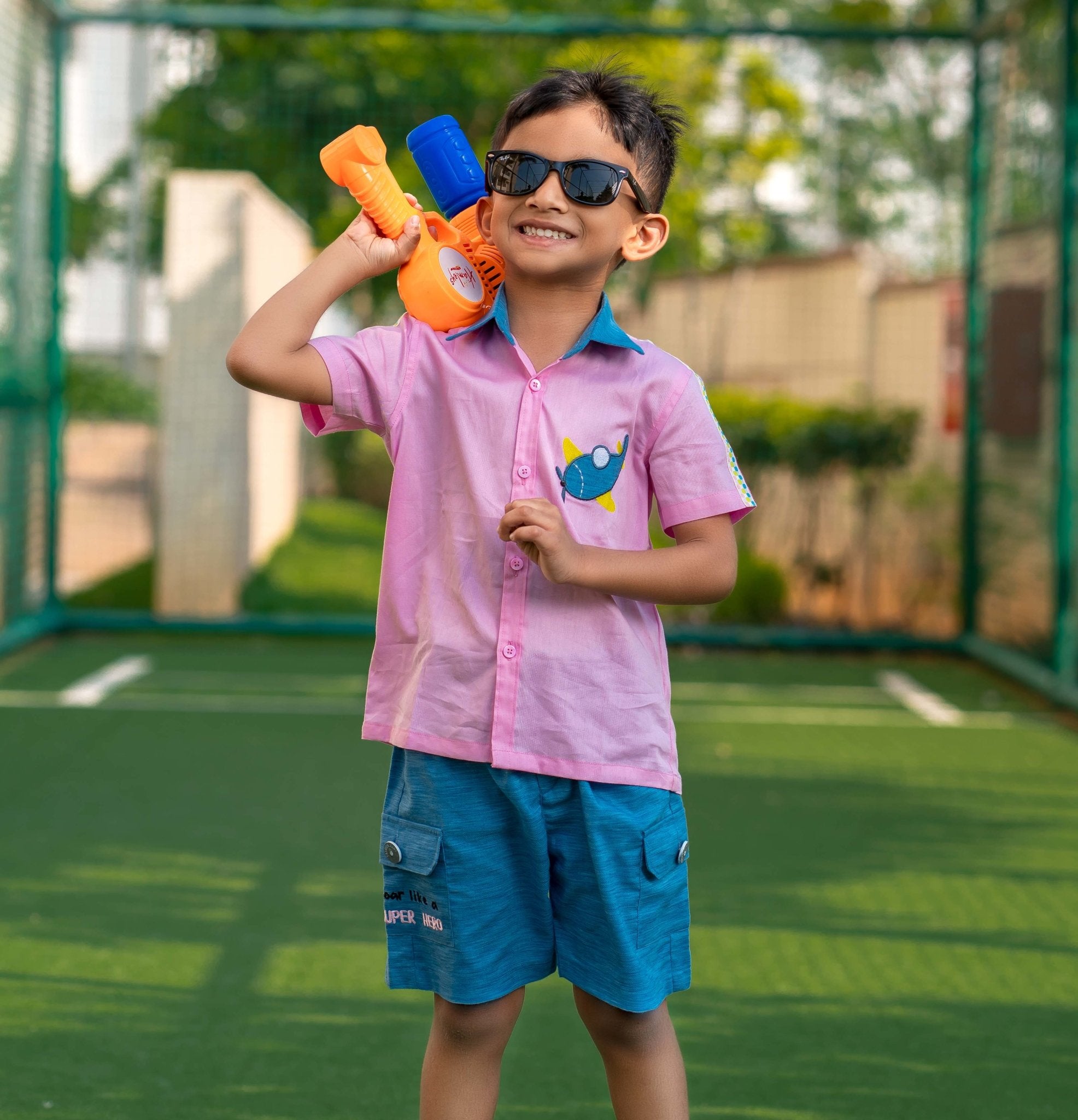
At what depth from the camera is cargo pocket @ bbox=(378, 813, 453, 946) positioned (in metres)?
1.68

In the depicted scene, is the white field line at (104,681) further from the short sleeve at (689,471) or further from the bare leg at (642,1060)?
the short sleeve at (689,471)

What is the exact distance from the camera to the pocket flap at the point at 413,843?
168cm

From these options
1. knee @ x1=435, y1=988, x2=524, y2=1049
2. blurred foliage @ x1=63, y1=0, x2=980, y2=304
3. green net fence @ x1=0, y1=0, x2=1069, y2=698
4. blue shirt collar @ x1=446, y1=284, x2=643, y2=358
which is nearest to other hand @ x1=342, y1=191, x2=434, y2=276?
blue shirt collar @ x1=446, y1=284, x2=643, y2=358

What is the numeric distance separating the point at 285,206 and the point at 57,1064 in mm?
5510

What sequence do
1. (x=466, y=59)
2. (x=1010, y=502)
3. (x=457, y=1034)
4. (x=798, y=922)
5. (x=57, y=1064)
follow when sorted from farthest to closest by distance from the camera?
(x=466, y=59), (x=1010, y=502), (x=798, y=922), (x=57, y=1064), (x=457, y=1034)

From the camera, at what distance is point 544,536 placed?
61.4 inches

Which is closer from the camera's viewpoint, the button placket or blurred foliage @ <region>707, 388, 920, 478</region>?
the button placket

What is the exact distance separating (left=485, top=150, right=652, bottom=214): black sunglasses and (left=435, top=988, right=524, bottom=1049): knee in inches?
34.9

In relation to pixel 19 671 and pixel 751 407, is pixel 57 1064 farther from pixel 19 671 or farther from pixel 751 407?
pixel 751 407

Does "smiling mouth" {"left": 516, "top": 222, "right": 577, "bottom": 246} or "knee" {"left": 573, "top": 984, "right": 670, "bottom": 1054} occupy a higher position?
"smiling mouth" {"left": 516, "top": 222, "right": 577, "bottom": 246}

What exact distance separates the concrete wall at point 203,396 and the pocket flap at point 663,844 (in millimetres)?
5508

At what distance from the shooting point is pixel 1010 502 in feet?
20.4

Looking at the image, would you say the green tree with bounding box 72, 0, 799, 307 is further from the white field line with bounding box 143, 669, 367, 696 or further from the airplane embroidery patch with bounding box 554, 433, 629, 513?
the airplane embroidery patch with bounding box 554, 433, 629, 513

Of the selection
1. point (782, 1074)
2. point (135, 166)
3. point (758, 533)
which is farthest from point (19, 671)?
point (782, 1074)
